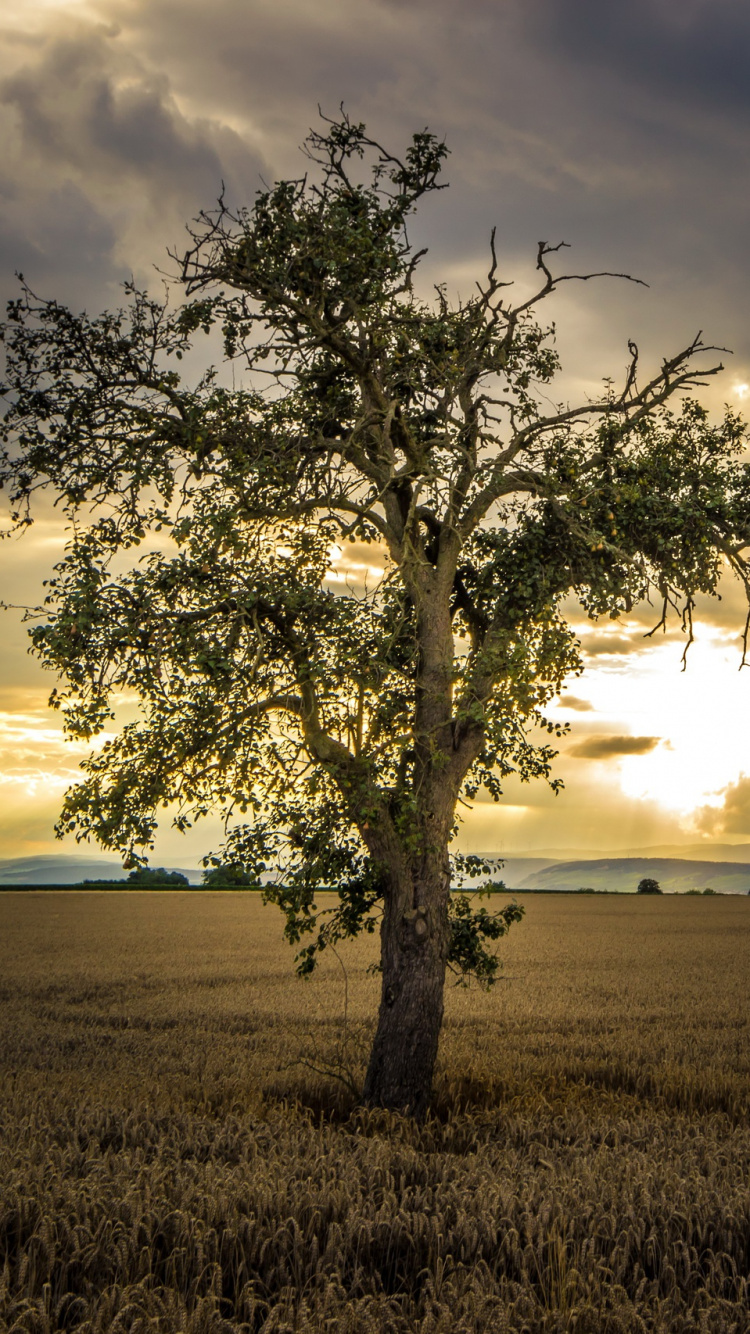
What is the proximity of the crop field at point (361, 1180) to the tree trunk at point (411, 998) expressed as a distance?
1.76ft

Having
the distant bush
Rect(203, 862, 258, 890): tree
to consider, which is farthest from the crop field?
the distant bush

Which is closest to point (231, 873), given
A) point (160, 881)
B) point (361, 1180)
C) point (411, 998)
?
point (411, 998)

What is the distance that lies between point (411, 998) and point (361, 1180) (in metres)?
4.03

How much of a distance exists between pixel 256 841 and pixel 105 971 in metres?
20.1

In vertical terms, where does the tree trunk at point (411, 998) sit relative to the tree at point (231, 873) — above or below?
below

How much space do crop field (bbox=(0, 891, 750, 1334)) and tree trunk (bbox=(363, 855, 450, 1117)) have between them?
1.76 feet

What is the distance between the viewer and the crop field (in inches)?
198

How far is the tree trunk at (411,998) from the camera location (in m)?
11.1

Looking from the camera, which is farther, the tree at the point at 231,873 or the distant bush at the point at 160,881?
the distant bush at the point at 160,881

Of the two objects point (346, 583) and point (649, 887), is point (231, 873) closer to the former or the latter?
point (346, 583)

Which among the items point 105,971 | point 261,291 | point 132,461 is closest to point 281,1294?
point 132,461

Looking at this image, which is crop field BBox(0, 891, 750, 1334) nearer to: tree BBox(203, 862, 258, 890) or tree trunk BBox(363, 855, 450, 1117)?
tree trunk BBox(363, 855, 450, 1117)

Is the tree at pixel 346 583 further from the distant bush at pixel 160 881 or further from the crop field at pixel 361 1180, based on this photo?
the distant bush at pixel 160 881

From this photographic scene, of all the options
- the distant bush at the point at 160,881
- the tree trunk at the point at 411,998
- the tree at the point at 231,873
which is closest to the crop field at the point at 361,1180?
the tree trunk at the point at 411,998
